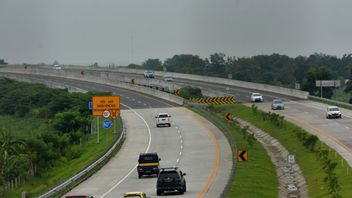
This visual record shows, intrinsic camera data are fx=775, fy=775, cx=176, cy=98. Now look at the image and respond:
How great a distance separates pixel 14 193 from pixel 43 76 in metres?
117

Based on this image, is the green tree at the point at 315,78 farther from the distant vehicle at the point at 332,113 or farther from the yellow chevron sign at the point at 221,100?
the distant vehicle at the point at 332,113

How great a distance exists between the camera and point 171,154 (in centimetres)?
6556

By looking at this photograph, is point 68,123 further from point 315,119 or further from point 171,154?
point 171,154

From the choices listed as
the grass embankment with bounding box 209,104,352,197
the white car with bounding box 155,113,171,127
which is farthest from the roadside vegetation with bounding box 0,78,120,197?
the grass embankment with bounding box 209,104,352,197

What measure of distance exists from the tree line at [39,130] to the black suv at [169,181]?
23081mm

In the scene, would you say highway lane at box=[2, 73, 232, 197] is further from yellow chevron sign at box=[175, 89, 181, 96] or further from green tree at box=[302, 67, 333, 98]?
green tree at box=[302, 67, 333, 98]

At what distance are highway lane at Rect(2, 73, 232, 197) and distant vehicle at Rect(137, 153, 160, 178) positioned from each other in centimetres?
54

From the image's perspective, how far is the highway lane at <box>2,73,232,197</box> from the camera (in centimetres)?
4709

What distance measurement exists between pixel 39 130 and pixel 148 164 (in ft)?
174

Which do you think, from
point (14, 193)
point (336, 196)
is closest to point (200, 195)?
point (336, 196)

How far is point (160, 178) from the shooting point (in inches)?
1663

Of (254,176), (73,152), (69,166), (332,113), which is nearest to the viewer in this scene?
(254,176)

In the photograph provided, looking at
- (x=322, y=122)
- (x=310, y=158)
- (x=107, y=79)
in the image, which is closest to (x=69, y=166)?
(x=310, y=158)

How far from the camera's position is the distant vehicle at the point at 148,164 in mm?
52062
